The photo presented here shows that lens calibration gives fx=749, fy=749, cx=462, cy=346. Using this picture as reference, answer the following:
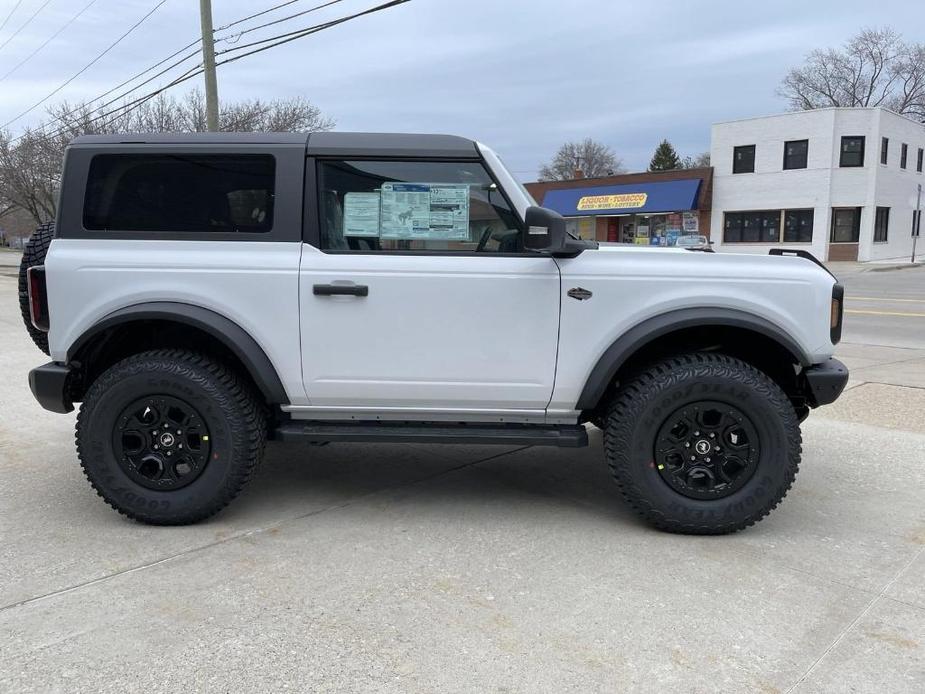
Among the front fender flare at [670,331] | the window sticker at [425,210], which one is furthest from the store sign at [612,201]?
the window sticker at [425,210]

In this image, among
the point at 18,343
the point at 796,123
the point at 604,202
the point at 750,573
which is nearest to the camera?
the point at 750,573

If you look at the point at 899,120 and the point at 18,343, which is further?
the point at 899,120

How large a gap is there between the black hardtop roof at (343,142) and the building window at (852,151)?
34.5m

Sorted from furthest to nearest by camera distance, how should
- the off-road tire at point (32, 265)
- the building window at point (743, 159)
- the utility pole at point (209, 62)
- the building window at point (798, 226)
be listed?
the building window at point (743, 159), the building window at point (798, 226), the utility pole at point (209, 62), the off-road tire at point (32, 265)

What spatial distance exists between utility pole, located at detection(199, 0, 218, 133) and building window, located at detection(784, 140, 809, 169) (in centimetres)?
2747

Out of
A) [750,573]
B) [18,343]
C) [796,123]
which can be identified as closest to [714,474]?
[750,573]

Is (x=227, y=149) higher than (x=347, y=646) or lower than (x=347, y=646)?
higher

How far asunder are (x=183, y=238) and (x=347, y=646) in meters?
2.11

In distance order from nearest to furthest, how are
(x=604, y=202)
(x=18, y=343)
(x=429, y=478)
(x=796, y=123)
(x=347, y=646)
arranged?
1. (x=347, y=646)
2. (x=429, y=478)
3. (x=18, y=343)
4. (x=796, y=123)
5. (x=604, y=202)

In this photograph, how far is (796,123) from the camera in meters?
33.7

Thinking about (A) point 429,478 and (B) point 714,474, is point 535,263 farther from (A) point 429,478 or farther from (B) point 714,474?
(A) point 429,478

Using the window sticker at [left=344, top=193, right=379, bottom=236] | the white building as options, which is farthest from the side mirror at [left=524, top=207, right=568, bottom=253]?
the white building

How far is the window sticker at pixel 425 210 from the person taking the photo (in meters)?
3.67

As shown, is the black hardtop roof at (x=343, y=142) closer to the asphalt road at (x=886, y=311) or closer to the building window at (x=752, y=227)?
the asphalt road at (x=886, y=311)
